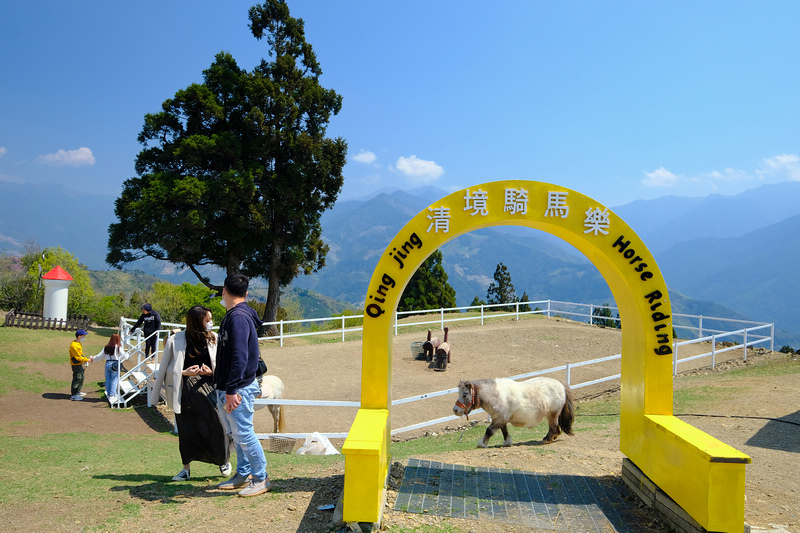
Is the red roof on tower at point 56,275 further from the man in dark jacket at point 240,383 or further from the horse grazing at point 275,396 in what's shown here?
the man in dark jacket at point 240,383

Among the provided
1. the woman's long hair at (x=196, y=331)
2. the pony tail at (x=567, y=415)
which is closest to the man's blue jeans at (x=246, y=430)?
the woman's long hair at (x=196, y=331)

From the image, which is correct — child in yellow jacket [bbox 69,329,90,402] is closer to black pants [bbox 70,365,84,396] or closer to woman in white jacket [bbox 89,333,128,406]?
black pants [bbox 70,365,84,396]

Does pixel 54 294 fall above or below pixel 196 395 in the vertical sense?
above

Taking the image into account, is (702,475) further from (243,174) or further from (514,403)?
(243,174)

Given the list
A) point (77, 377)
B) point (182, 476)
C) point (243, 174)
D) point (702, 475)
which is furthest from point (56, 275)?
point (702, 475)

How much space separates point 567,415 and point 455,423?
3.16 metres

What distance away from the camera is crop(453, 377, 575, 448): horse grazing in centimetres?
746

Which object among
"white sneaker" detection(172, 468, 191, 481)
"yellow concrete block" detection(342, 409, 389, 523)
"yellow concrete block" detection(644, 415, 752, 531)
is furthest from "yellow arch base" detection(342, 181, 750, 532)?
"white sneaker" detection(172, 468, 191, 481)

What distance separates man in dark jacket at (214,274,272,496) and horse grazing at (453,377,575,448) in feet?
10.9

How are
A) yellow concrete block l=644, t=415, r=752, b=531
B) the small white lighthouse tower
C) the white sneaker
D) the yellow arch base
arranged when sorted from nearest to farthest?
yellow concrete block l=644, t=415, r=752, b=531 → the yellow arch base → the white sneaker → the small white lighthouse tower

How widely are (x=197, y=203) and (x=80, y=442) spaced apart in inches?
631

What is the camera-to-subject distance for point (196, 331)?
5.22 metres

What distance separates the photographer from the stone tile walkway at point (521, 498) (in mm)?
4543

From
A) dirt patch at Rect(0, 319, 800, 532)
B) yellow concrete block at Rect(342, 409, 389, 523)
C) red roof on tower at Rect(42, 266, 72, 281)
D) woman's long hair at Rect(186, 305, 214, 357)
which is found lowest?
dirt patch at Rect(0, 319, 800, 532)
